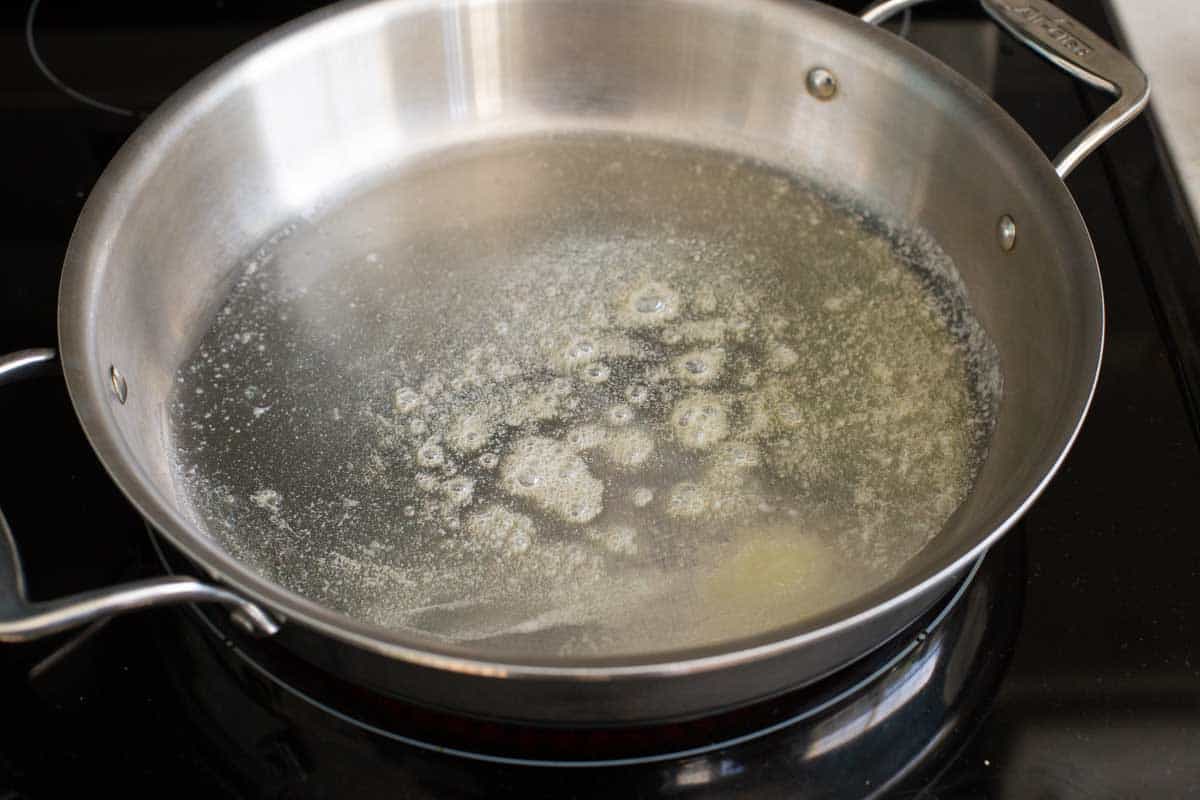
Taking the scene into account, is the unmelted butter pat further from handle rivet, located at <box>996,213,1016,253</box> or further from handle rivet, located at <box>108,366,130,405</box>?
handle rivet, located at <box>108,366,130,405</box>

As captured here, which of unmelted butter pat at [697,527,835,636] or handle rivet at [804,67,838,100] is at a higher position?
handle rivet at [804,67,838,100]

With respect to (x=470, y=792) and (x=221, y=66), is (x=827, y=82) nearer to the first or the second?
(x=221, y=66)

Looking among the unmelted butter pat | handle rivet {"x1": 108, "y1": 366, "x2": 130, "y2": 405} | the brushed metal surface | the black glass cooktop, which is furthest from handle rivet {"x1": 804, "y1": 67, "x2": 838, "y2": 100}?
handle rivet {"x1": 108, "y1": 366, "x2": 130, "y2": 405}

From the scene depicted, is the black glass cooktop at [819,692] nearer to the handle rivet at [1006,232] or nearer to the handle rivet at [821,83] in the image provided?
the handle rivet at [1006,232]

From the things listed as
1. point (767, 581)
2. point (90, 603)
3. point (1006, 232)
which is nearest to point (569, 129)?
point (1006, 232)

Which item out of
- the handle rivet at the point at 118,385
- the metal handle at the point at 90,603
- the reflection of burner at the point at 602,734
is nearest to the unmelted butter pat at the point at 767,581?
the reflection of burner at the point at 602,734

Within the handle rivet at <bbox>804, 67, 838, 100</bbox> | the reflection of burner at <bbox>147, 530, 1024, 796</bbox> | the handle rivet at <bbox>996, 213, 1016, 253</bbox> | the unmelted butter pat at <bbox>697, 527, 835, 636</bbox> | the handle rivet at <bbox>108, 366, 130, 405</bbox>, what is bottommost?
the reflection of burner at <bbox>147, 530, 1024, 796</bbox>
